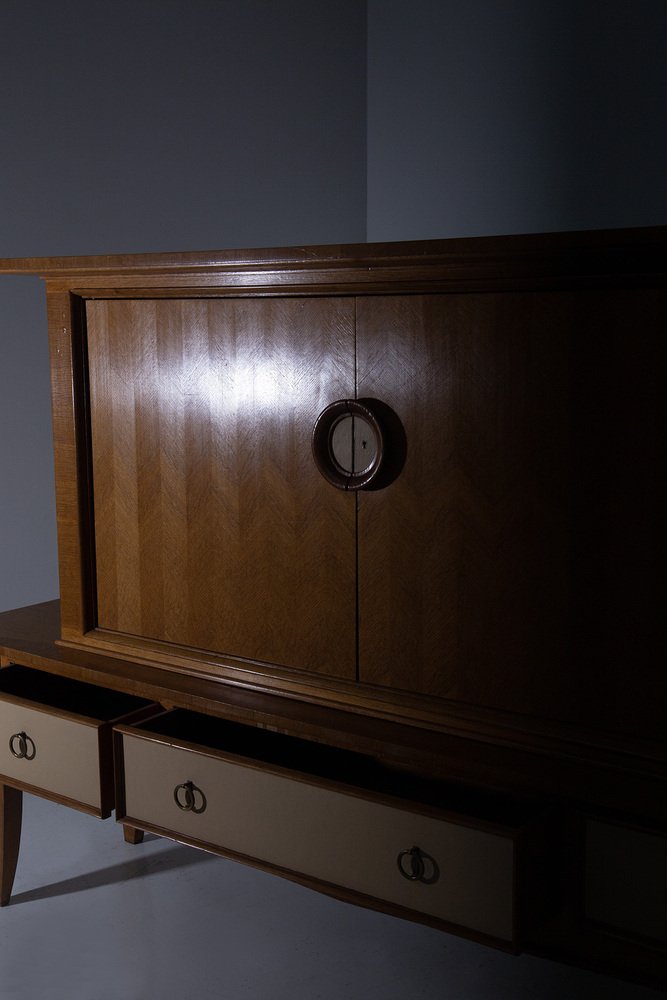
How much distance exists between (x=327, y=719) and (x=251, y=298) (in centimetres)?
64

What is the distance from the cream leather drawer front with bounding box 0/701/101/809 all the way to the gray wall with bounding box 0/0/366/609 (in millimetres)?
742

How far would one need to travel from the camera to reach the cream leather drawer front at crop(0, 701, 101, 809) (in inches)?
70.3

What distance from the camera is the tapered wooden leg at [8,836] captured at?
78.7 inches

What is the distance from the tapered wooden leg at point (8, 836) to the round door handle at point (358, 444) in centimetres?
91

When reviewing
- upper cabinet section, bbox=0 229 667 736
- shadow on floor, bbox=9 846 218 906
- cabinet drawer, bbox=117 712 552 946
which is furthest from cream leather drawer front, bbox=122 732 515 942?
shadow on floor, bbox=9 846 218 906

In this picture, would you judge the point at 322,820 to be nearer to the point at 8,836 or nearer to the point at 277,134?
the point at 8,836

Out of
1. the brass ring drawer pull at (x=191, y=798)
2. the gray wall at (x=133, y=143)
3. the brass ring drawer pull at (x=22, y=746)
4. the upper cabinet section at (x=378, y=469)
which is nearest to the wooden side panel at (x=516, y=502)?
the upper cabinet section at (x=378, y=469)

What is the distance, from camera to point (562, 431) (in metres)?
1.38

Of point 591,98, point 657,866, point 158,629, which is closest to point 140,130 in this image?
point 591,98

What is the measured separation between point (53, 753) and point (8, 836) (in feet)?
0.94

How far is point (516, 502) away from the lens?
1435mm

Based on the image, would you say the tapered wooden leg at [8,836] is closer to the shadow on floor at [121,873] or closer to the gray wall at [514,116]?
the shadow on floor at [121,873]

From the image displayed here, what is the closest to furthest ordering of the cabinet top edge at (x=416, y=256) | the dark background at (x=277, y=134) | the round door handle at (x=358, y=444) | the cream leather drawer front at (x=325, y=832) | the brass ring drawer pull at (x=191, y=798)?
the cabinet top edge at (x=416, y=256) < the cream leather drawer front at (x=325, y=832) < the round door handle at (x=358, y=444) < the brass ring drawer pull at (x=191, y=798) < the dark background at (x=277, y=134)

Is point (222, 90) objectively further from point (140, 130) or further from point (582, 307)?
point (582, 307)
